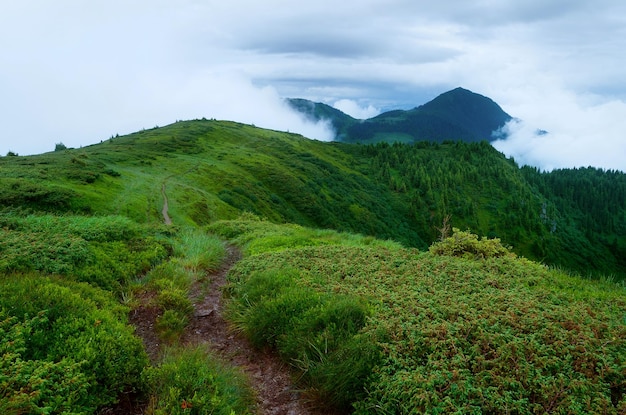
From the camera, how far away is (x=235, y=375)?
7500 mm

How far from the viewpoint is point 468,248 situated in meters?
14.7

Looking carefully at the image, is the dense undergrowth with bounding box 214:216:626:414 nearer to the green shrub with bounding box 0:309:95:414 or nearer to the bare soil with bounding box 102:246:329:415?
the bare soil with bounding box 102:246:329:415

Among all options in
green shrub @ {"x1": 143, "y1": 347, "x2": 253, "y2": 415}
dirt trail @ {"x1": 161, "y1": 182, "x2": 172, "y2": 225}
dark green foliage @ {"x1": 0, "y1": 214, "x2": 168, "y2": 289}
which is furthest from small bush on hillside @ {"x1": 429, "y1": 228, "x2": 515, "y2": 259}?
dirt trail @ {"x1": 161, "y1": 182, "x2": 172, "y2": 225}

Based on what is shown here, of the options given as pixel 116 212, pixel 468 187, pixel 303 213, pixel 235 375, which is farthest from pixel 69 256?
pixel 468 187

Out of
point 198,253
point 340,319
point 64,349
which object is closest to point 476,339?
point 340,319

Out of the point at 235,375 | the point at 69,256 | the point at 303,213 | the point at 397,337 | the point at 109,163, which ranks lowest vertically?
the point at 303,213

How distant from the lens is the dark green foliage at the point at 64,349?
5738 millimetres

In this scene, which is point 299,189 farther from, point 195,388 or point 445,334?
point 195,388

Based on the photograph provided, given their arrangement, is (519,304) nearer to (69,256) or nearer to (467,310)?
(467,310)

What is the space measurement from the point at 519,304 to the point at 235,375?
6.36m

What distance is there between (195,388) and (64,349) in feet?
7.95

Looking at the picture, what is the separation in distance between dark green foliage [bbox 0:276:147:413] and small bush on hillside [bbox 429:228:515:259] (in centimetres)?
1113

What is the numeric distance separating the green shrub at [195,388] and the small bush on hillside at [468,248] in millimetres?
9807

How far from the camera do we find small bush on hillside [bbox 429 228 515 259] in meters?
14.3
